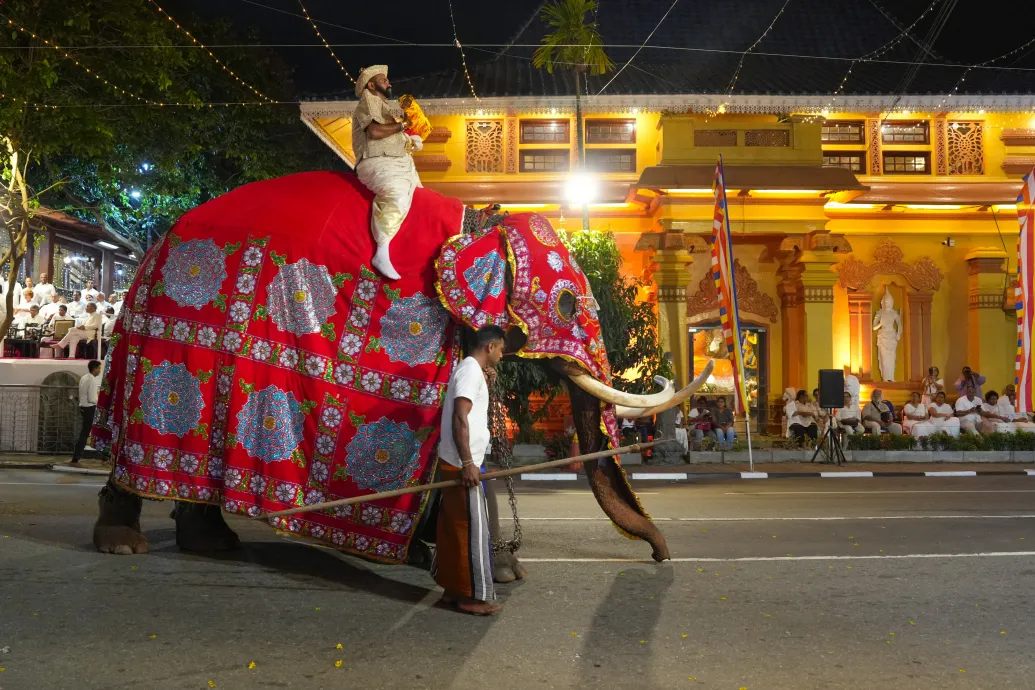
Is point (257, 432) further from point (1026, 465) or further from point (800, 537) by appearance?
point (1026, 465)

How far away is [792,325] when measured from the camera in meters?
21.2

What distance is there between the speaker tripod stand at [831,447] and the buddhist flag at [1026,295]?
617 cm

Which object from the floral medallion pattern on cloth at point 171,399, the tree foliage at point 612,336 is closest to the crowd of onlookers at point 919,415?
the tree foliage at point 612,336

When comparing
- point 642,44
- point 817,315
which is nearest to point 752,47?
point 642,44

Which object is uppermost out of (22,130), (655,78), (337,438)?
(655,78)

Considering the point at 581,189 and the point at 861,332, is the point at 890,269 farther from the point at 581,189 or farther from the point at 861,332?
the point at 581,189

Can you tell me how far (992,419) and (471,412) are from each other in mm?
16510

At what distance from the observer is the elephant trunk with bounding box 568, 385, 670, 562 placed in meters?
5.84

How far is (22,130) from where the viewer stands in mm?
14852

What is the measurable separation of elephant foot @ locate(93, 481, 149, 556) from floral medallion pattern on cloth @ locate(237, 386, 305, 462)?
1146 millimetres

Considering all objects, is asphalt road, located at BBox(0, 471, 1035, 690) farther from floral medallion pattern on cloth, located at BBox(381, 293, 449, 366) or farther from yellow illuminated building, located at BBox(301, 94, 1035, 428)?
yellow illuminated building, located at BBox(301, 94, 1035, 428)

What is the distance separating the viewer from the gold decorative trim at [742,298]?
21438 millimetres

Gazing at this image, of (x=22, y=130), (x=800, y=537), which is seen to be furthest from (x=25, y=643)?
(x=22, y=130)

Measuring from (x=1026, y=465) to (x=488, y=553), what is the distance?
14536 millimetres
